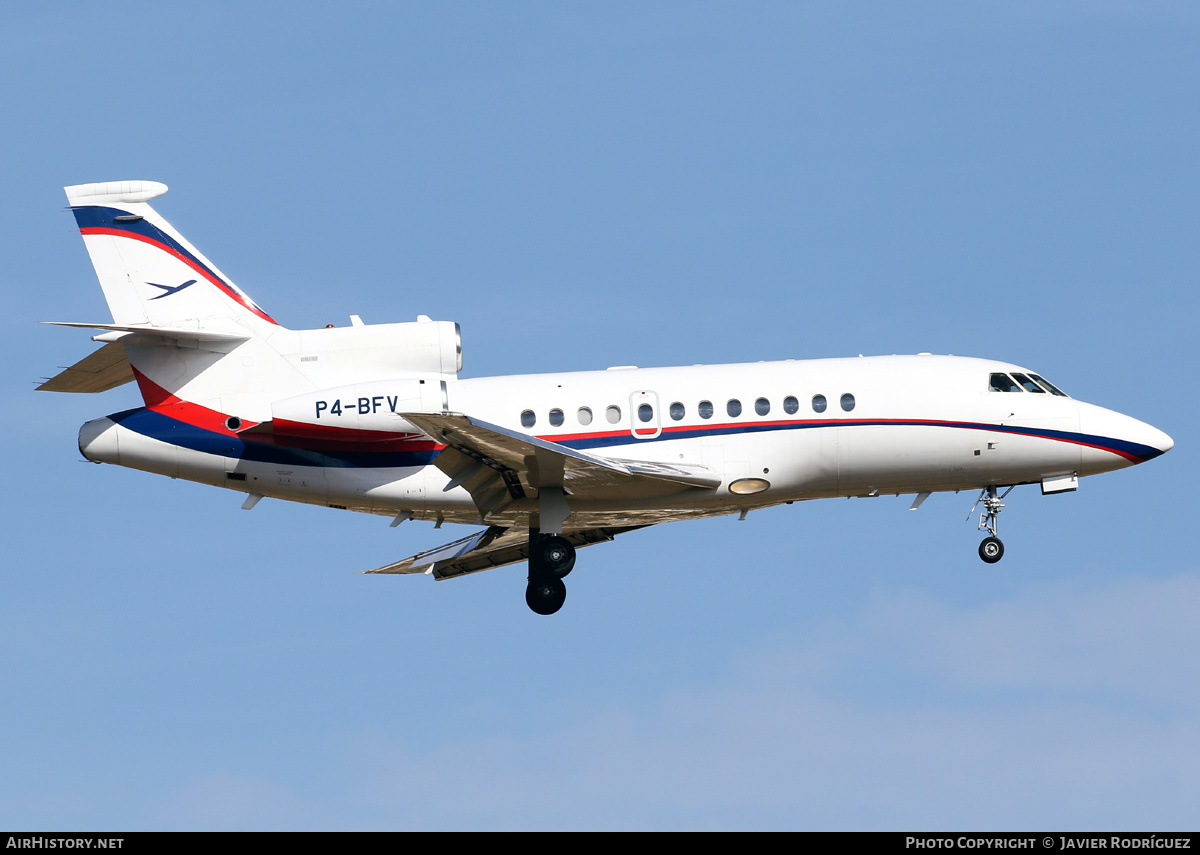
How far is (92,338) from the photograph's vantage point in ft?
94.9

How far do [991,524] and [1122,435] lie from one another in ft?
9.70

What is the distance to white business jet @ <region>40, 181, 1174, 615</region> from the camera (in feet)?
94.9

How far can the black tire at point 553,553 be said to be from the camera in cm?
2928

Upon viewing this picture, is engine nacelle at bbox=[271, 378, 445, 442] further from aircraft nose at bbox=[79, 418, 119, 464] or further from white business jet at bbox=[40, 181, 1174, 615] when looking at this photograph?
aircraft nose at bbox=[79, 418, 119, 464]

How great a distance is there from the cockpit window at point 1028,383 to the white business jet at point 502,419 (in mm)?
134

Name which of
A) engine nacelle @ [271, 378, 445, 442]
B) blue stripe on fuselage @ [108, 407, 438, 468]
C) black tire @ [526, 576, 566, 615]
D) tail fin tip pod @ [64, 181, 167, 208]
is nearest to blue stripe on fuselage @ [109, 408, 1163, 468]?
blue stripe on fuselage @ [108, 407, 438, 468]

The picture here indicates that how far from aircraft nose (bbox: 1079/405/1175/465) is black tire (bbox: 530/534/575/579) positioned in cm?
996

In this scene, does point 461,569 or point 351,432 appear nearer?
point 351,432

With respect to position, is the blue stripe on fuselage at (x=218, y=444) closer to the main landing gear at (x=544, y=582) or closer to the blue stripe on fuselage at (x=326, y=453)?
the blue stripe on fuselage at (x=326, y=453)

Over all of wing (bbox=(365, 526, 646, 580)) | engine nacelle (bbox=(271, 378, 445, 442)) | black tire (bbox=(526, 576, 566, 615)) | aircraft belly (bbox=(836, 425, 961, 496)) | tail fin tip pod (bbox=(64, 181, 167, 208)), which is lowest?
black tire (bbox=(526, 576, 566, 615))

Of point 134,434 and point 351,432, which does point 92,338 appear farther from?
point 351,432

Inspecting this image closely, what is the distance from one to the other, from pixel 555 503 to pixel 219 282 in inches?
299
